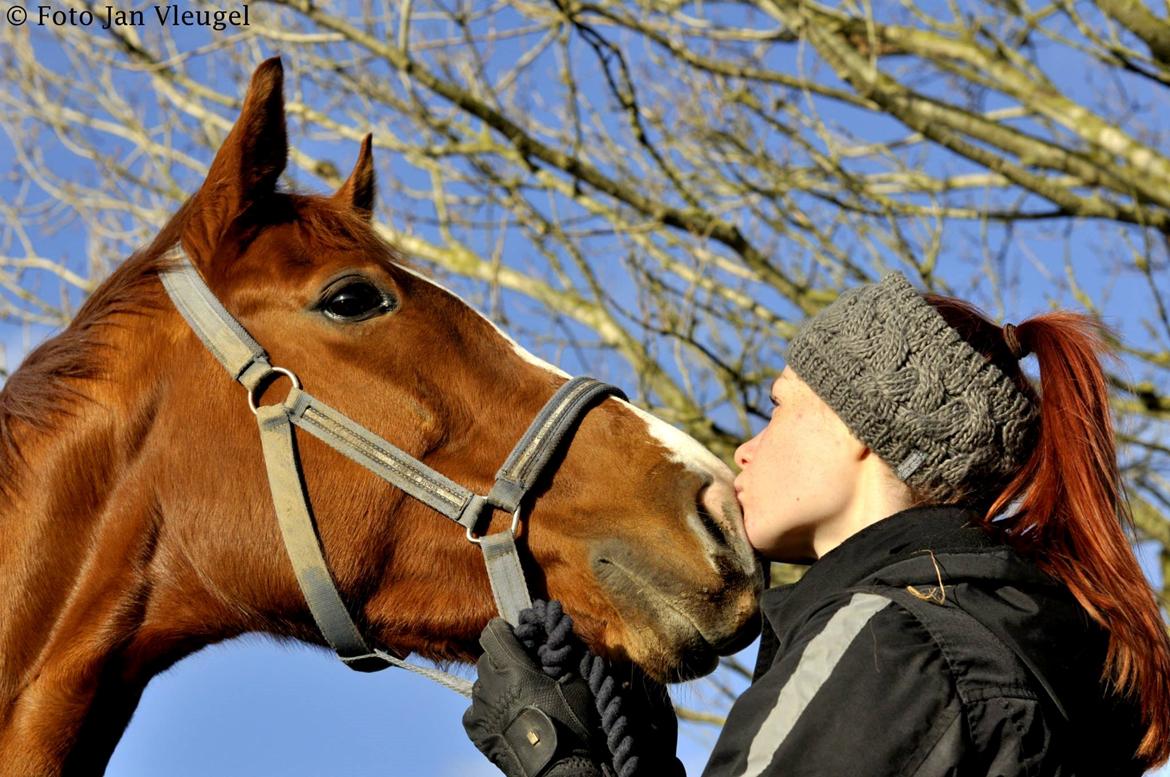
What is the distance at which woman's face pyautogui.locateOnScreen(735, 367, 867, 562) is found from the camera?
2043mm

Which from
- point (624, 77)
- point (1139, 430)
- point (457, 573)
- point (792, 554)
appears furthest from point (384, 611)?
point (1139, 430)

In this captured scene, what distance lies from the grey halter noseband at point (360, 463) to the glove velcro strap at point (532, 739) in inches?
10.0

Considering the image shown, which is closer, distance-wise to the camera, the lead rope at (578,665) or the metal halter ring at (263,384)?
the lead rope at (578,665)

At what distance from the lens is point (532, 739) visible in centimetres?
198

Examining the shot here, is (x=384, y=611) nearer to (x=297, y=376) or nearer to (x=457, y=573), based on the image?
(x=457, y=573)

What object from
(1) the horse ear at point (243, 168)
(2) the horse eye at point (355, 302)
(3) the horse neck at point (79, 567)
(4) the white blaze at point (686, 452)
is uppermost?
(1) the horse ear at point (243, 168)

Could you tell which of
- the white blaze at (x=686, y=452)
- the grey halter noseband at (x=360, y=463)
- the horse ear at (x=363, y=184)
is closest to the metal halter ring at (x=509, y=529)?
the grey halter noseband at (x=360, y=463)

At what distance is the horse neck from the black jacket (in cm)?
125

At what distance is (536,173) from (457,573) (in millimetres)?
4191

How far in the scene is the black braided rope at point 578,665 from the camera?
207cm

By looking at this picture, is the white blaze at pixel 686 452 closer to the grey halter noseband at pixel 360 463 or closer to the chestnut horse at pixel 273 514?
the chestnut horse at pixel 273 514

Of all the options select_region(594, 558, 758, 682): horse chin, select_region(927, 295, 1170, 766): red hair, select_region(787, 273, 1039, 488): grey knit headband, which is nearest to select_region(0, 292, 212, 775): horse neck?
select_region(594, 558, 758, 682): horse chin

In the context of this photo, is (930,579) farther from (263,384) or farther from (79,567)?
(79,567)

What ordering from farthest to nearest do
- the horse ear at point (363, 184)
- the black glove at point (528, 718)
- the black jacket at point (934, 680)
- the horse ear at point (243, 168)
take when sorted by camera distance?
1. the horse ear at point (363, 184)
2. the horse ear at point (243, 168)
3. the black glove at point (528, 718)
4. the black jacket at point (934, 680)
